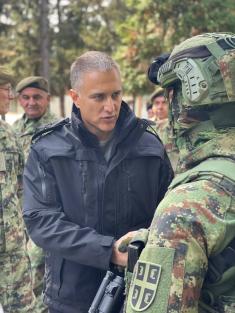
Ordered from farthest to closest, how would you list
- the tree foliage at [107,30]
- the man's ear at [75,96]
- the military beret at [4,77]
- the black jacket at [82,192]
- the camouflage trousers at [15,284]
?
the tree foliage at [107,30]
the military beret at [4,77]
the camouflage trousers at [15,284]
the man's ear at [75,96]
the black jacket at [82,192]

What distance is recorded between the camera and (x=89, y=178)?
250cm

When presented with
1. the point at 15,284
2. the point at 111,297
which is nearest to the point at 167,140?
the point at 15,284

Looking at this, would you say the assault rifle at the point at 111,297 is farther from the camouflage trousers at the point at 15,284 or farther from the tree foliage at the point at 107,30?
the tree foliage at the point at 107,30

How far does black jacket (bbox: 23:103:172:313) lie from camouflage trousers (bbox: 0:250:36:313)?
1.37 m

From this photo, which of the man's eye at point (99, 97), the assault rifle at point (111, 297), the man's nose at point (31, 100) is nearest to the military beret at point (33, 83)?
the man's nose at point (31, 100)

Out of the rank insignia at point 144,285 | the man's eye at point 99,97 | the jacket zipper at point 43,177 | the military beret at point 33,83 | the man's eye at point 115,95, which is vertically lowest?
the rank insignia at point 144,285

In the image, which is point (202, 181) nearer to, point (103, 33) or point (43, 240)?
point (43, 240)

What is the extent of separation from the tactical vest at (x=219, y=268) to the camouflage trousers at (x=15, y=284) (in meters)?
2.58

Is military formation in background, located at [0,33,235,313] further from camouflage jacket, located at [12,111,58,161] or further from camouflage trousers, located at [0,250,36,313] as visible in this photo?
camouflage jacket, located at [12,111,58,161]

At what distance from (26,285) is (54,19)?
19.1 m

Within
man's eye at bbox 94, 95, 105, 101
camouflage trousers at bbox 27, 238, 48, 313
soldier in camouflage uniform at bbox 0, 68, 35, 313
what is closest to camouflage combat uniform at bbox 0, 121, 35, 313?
soldier in camouflage uniform at bbox 0, 68, 35, 313

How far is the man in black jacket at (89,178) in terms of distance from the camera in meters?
2.49

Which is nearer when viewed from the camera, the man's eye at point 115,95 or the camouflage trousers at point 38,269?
the man's eye at point 115,95

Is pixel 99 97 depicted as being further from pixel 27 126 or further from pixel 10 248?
pixel 27 126
